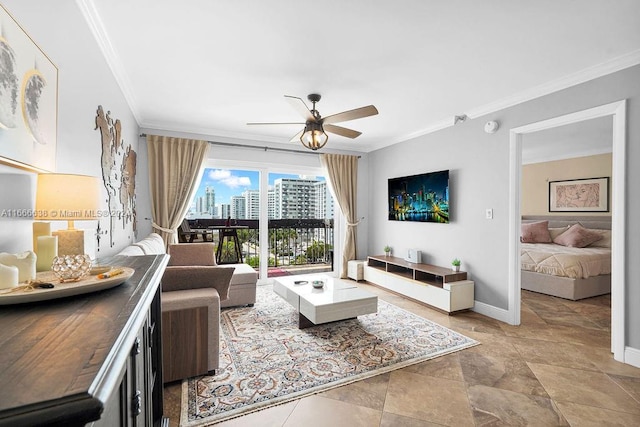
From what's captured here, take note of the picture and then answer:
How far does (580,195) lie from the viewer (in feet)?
18.9

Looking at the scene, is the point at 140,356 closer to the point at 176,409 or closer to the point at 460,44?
the point at 176,409

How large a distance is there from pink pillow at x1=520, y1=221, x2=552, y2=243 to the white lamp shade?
638 cm

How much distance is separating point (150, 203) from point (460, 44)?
3959 mm

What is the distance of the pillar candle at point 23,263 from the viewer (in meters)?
0.90

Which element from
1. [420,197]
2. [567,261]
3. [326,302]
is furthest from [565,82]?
[326,302]

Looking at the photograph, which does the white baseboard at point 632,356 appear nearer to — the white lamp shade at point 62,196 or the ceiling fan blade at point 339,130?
the ceiling fan blade at point 339,130

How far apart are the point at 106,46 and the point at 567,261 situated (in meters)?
5.60

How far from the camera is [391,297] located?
4258 millimetres

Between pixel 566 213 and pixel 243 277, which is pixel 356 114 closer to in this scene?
pixel 243 277

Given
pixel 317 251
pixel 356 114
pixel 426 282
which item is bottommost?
pixel 426 282

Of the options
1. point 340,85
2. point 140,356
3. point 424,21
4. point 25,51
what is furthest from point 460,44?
point 140,356

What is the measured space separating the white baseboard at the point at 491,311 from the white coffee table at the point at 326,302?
4.95 feet

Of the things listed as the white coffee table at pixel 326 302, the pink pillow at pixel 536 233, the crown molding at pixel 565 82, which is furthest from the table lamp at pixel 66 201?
the pink pillow at pixel 536 233

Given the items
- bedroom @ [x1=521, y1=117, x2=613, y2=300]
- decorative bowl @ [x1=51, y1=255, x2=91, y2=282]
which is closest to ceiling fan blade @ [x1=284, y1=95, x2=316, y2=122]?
decorative bowl @ [x1=51, y1=255, x2=91, y2=282]
